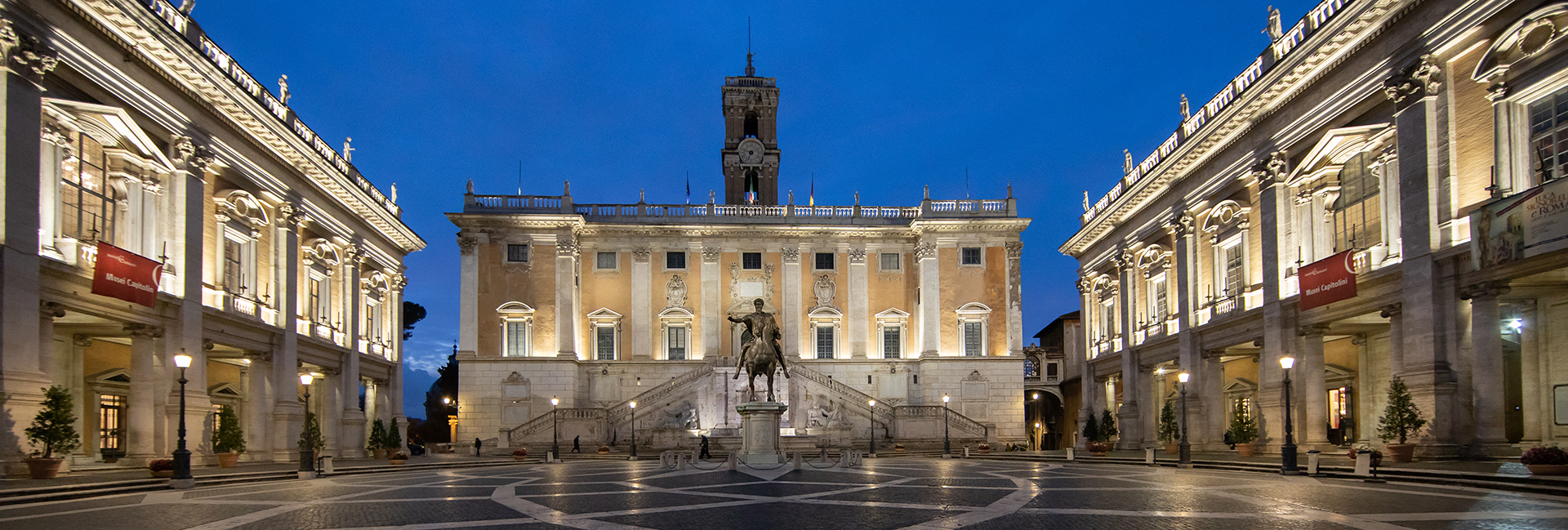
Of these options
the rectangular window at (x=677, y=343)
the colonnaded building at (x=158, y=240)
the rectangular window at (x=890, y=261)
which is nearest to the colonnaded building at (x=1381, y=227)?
the rectangular window at (x=890, y=261)

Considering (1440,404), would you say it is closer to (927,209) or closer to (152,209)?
(152,209)

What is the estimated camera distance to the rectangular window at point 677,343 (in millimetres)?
55625

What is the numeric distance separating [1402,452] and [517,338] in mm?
42257

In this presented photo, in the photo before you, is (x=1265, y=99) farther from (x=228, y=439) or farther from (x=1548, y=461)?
(x=228, y=439)

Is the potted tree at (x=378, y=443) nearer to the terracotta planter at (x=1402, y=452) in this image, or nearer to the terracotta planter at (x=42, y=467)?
the terracotta planter at (x=42, y=467)

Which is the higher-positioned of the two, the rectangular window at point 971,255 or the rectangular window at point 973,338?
the rectangular window at point 971,255

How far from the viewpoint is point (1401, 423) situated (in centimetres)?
2200

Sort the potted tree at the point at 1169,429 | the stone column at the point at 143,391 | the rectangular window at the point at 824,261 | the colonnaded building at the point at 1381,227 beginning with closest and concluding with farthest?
the colonnaded building at the point at 1381,227, the stone column at the point at 143,391, the potted tree at the point at 1169,429, the rectangular window at the point at 824,261

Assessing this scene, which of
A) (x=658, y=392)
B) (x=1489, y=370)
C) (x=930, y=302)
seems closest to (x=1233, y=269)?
(x=1489, y=370)

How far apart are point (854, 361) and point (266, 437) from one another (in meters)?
30.9

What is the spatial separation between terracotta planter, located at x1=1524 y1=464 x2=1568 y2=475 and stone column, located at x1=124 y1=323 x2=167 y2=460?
29564 millimetres

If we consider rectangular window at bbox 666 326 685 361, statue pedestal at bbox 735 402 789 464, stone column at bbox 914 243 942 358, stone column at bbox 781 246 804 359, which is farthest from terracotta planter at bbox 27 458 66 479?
stone column at bbox 914 243 942 358

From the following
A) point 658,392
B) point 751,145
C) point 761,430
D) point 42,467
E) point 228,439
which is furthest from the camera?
point 751,145

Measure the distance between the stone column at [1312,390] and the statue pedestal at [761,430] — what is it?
14.6 meters
